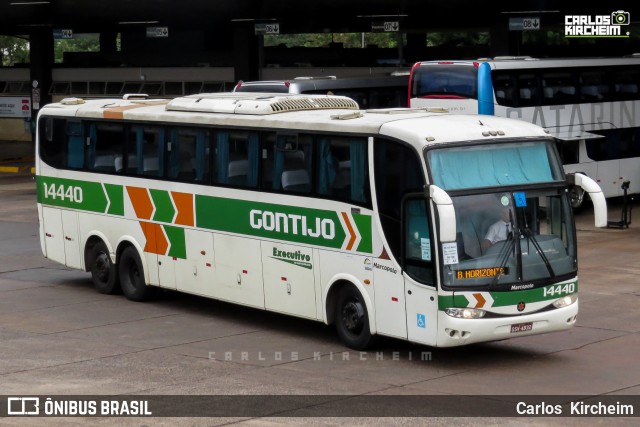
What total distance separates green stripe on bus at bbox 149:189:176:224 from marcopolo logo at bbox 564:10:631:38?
18626 mm

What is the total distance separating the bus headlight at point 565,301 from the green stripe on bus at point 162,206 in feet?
20.3

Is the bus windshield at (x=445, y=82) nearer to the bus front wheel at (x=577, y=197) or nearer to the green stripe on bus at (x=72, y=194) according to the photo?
the bus front wheel at (x=577, y=197)

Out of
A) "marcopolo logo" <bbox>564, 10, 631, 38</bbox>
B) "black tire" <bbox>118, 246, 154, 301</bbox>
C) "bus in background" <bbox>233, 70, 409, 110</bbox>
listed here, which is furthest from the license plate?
"marcopolo logo" <bbox>564, 10, 631, 38</bbox>

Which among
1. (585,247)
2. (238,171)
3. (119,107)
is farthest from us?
(585,247)

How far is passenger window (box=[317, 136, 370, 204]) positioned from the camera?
48.5ft

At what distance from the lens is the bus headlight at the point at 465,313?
1351 cm

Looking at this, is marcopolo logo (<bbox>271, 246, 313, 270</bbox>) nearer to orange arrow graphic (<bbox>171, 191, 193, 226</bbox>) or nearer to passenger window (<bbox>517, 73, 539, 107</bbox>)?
orange arrow graphic (<bbox>171, 191, 193, 226</bbox>)

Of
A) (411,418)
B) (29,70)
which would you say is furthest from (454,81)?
(29,70)

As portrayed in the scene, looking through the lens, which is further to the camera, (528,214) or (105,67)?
(105,67)

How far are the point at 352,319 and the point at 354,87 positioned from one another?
1658cm

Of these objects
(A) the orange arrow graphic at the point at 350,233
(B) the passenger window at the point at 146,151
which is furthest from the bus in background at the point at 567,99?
(A) the orange arrow graphic at the point at 350,233

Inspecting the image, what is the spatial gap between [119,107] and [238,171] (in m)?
3.64

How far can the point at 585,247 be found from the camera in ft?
79.7

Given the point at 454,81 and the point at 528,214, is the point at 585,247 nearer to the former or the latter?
the point at 454,81
